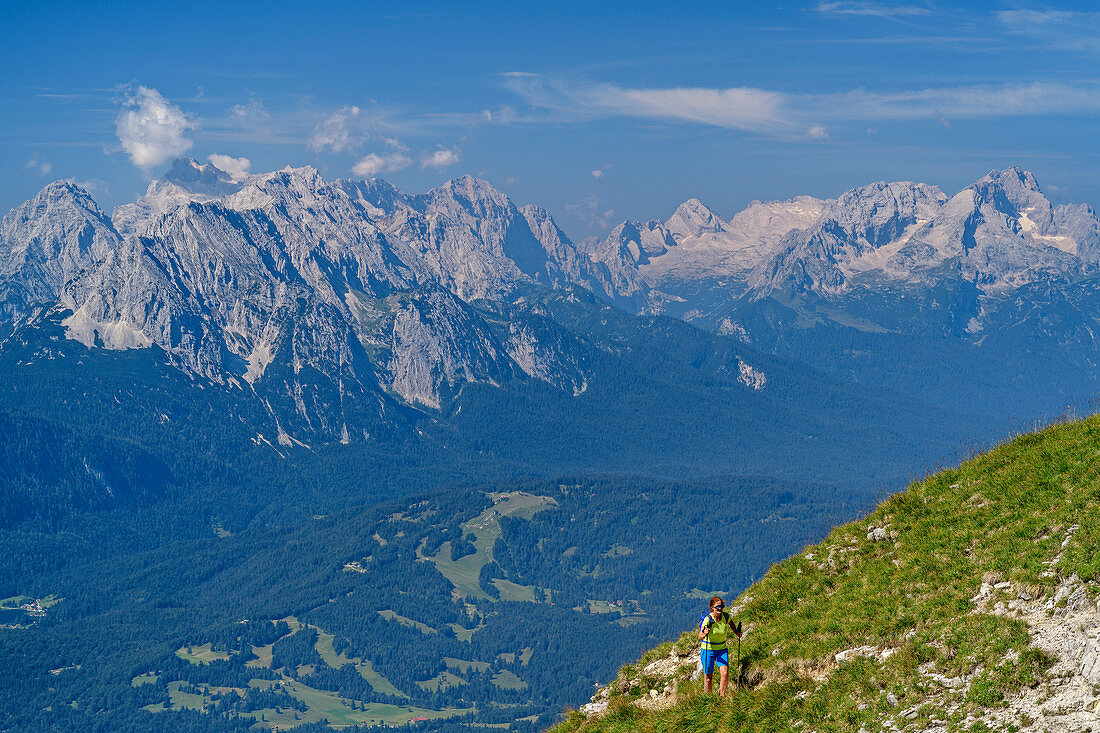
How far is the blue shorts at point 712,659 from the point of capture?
1442 inches

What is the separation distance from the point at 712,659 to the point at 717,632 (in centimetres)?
144

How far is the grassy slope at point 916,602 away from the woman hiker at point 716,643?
965 mm

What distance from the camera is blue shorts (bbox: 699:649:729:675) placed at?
120 ft

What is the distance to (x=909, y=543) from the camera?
133 ft

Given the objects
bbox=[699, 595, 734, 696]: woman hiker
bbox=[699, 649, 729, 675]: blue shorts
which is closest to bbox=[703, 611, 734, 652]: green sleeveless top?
bbox=[699, 595, 734, 696]: woman hiker

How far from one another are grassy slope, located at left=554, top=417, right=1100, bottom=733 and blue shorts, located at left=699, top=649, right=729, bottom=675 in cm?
122

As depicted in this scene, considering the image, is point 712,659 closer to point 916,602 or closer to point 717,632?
point 717,632

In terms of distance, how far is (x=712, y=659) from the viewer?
Answer: 3684cm

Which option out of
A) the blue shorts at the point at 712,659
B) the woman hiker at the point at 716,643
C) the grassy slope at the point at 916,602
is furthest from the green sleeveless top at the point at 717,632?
the grassy slope at the point at 916,602

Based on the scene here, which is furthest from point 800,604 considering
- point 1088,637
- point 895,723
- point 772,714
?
point 1088,637

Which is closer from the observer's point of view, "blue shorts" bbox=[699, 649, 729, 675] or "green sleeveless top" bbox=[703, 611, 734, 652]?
"green sleeveless top" bbox=[703, 611, 734, 652]

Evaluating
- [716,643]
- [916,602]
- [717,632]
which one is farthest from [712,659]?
[916,602]

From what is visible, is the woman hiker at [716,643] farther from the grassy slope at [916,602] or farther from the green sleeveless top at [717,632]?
the grassy slope at [916,602]

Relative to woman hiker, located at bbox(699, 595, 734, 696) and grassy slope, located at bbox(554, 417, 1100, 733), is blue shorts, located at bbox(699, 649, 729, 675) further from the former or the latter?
grassy slope, located at bbox(554, 417, 1100, 733)
